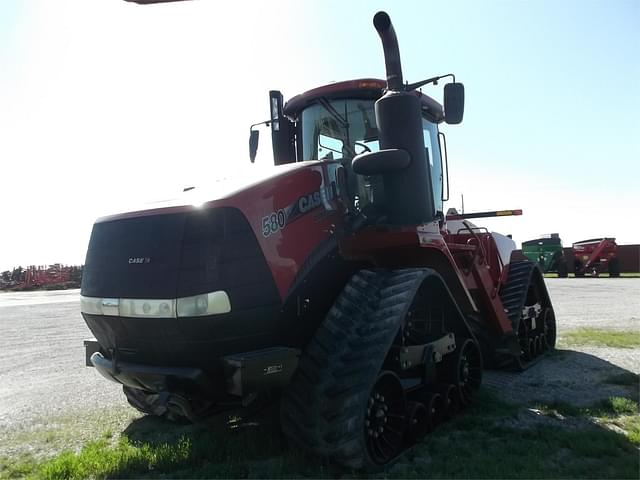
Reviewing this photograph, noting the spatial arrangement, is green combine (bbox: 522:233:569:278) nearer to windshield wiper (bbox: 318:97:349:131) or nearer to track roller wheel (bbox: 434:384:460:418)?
track roller wheel (bbox: 434:384:460:418)

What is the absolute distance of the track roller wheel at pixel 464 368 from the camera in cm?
439

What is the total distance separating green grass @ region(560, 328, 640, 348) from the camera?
7.70 metres

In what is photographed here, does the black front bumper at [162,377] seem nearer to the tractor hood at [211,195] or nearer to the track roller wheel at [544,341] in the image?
the tractor hood at [211,195]

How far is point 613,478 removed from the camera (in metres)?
3.08

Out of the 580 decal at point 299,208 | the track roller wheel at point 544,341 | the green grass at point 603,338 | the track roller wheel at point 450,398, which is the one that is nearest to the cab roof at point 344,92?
the 580 decal at point 299,208

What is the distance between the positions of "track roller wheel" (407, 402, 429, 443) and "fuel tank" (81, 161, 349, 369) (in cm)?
110

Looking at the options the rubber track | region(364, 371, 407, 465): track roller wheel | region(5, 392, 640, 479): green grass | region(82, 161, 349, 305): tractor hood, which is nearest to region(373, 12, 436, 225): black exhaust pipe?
the rubber track

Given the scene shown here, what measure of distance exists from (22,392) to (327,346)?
159 inches

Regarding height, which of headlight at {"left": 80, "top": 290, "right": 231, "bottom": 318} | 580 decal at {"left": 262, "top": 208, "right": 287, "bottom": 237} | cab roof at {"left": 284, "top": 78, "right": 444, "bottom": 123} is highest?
cab roof at {"left": 284, "top": 78, "right": 444, "bottom": 123}

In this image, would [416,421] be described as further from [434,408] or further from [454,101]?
[454,101]

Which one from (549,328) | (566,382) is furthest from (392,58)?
(549,328)

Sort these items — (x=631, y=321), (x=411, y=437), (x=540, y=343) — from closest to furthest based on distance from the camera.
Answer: (x=411, y=437)
(x=540, y=343)
(x=631, y=321)

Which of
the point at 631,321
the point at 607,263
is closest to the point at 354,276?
the point at 631,321

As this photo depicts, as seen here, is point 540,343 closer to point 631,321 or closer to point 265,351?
point 631,321
